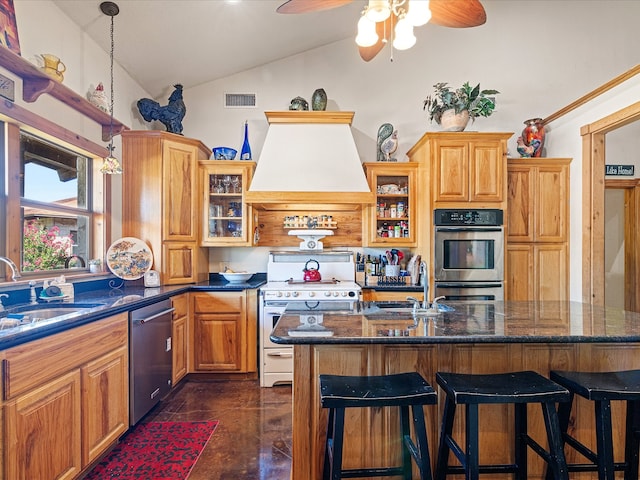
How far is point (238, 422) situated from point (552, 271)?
3.37m

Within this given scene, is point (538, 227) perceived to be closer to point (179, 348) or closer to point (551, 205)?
point (551, 205)

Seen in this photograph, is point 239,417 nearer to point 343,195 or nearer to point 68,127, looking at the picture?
point 343,195

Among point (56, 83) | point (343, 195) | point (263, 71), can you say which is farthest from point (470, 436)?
point (263, 71)

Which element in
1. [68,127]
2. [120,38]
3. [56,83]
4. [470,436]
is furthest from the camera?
[120,38]

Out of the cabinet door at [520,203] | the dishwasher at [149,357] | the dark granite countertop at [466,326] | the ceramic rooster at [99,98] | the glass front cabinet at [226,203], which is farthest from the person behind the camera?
the glass front cabinet at [226,203]

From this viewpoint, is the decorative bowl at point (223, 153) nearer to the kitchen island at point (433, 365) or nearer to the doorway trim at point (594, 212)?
the kitchen island at point (433, 365)

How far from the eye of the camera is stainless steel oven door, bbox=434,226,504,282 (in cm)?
333

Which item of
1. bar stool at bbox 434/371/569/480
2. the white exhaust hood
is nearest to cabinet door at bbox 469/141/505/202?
the white exhaust hood

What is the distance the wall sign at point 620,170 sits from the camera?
13.2 ft

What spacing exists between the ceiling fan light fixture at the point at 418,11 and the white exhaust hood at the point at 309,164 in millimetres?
1878

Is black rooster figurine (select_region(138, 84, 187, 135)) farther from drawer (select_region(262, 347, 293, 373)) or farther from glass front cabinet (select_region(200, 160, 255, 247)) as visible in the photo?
drawer (select_region(262, 347, 293, 373))

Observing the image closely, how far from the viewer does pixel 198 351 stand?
10.9 feet

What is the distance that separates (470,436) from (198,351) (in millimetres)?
2664

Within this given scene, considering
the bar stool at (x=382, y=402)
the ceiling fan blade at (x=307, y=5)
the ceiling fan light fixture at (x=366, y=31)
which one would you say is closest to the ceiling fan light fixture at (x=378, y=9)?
the ceiling fan light fixture at (x=366, y=31)
